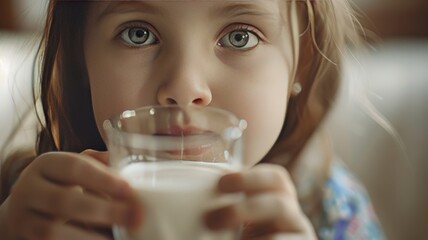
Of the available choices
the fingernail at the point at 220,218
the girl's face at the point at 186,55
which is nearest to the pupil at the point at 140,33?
the girl's face at the point at 186,55

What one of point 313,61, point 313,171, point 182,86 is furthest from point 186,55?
point 313,171

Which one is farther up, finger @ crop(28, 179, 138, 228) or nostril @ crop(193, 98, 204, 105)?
nostril @ crop(193, 98, 204, 105)

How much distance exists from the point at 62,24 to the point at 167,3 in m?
0.06

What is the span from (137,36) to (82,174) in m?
0.08

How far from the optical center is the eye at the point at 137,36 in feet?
1.05

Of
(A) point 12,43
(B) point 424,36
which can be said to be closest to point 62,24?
(A) point 12,43

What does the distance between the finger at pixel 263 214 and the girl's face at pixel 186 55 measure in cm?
4

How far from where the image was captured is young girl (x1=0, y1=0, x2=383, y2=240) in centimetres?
29

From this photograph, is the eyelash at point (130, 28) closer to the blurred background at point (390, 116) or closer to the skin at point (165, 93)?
the skin at point (165, 93)

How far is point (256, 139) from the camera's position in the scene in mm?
358

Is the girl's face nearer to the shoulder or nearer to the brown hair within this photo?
the brown hair

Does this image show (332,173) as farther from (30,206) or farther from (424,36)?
(30,206)

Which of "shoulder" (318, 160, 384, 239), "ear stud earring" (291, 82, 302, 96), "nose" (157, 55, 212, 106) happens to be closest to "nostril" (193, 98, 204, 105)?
"nose" (157, 55, 212, 106)

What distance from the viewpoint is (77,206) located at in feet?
0.93
